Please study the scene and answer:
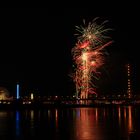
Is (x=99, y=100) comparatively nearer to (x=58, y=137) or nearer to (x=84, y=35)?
(x=84, y=35)

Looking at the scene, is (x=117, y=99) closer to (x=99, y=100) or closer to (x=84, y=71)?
(x=99, y=100)

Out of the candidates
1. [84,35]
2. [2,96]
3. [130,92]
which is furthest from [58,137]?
[130,92]

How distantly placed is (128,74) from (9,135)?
390 ft

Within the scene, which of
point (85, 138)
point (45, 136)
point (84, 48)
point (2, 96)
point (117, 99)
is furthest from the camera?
point (117, 99)

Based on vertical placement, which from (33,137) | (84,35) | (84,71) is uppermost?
(84,35)

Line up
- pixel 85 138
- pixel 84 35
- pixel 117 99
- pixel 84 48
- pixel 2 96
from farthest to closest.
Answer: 1. pixel 117 99
2. pixel 2 96
3. pixel 84 48
4. pixel 84 35
5. pixel 85 138

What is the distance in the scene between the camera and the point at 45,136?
1941cm

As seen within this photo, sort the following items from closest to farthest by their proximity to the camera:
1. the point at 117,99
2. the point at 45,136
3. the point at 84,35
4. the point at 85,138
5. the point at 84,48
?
1. the point at 85,138
2. the point at 45,136
3. the point at 84,35
4. the point at 84,48
5. the point at 117,99

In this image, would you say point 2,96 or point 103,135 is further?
point 2,96

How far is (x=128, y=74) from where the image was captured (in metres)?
137

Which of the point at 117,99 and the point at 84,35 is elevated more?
the point at 84,35

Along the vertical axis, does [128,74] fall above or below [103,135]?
above

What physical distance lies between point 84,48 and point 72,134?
39.3 meters

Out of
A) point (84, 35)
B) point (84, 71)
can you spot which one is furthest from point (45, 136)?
point (84, 71)
